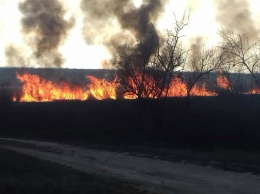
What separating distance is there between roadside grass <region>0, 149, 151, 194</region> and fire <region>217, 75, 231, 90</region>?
108 ft

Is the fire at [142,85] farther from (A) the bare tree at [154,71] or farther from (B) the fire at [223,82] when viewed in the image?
(B) the fire at [223,82]

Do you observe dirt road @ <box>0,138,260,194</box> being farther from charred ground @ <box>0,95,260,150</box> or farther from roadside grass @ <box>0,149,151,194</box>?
charred ground @ <box>0,95,260,150</box>

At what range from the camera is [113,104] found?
148 feet

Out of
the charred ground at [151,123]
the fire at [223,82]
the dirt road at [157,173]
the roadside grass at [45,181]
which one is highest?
the fire at [223,82]

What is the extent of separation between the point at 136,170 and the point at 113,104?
2123 cm

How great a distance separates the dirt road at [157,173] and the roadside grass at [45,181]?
5.03 feet

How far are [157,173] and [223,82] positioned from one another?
3339 centimetres

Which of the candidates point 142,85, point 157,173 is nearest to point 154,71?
point 142,85

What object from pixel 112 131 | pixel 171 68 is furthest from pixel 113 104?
pixel 171 68

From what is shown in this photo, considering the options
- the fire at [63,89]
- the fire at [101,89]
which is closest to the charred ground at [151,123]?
the fire at [101,89]

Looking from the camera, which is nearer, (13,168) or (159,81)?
(13,168)

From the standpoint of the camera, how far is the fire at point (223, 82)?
54.0 meters

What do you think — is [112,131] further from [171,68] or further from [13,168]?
[13,168]

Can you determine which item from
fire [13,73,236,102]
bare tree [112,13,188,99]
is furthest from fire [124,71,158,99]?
fire [13,73,236,102]
